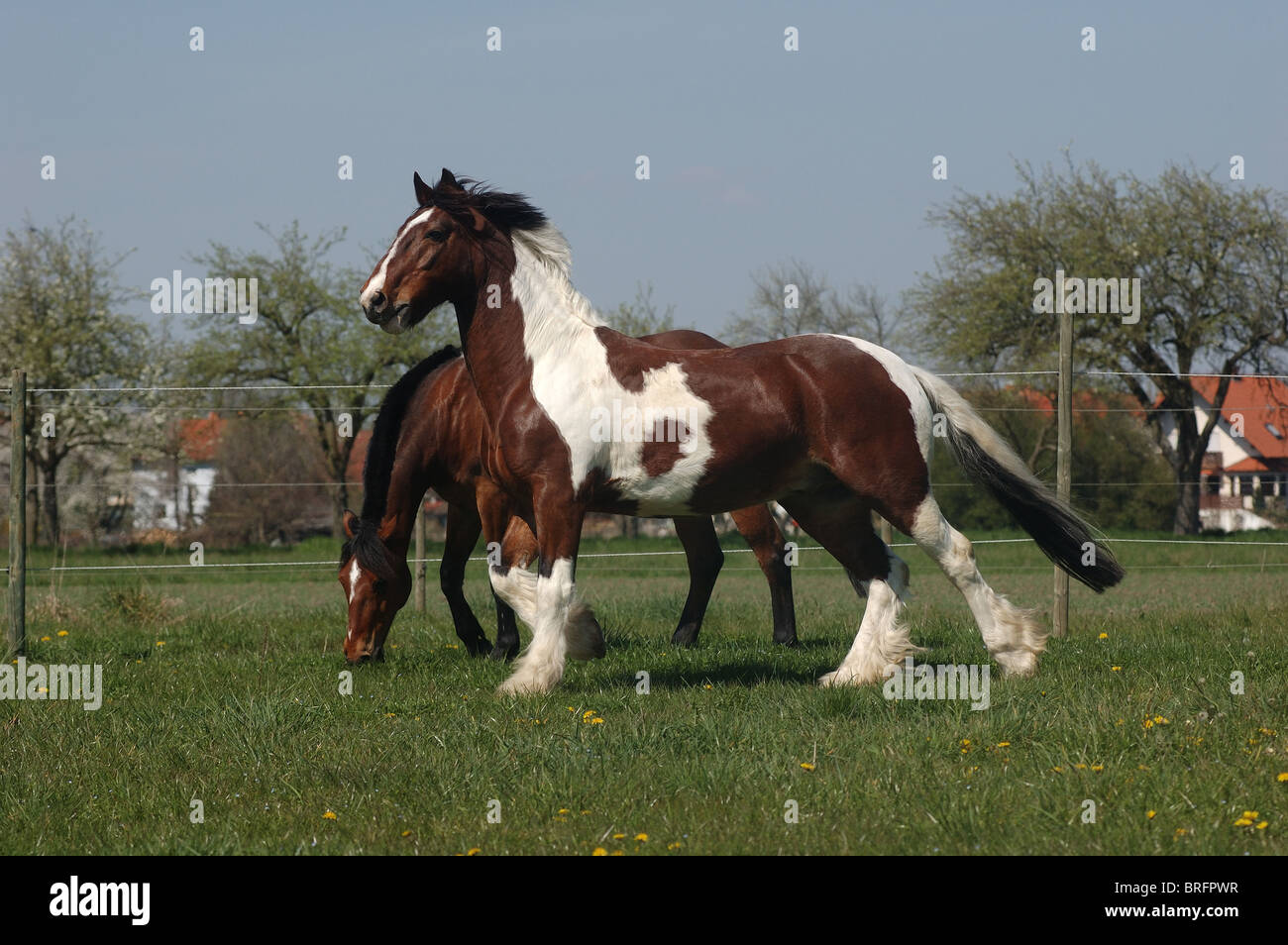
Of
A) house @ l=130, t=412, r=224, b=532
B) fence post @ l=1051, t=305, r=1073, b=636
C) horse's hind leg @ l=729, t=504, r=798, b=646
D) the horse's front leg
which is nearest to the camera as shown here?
the horse's front leg

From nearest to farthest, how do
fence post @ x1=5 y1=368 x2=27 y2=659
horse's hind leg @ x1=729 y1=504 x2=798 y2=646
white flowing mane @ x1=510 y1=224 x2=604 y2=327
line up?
white flowing mane @ x1=510 y1=224 x2=604 y2=327
fence post @ x1=5 y1=368 x2=27 y2=659
horse's hind leg @ x1=729 y1=504 x2=798 y2=646

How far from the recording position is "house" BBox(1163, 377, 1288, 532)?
21641 mm

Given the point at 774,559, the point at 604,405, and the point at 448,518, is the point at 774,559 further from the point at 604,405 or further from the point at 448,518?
the point at 604,405

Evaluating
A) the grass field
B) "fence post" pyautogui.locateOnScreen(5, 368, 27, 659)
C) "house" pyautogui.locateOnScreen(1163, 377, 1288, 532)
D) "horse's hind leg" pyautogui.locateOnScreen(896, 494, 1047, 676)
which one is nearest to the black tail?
"horse's hind leg" pyautogui.locateOnScreen(896, 494, 1047, 676)

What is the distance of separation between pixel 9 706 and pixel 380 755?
99.3 inches

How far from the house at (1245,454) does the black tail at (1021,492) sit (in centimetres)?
760

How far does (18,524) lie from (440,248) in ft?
12.9

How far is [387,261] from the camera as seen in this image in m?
6.32

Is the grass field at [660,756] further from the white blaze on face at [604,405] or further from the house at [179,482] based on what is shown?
the house at [179,482]

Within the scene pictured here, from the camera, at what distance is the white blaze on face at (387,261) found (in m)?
6.25

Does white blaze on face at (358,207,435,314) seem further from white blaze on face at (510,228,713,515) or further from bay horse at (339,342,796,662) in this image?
bay horse at (339,342,796,662)

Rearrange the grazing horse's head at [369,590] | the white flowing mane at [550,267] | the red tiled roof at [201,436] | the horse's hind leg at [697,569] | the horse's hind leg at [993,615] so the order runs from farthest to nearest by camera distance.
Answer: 1. the red tiled roof at [201,436]
2. the horse's hind leg at [697,569]
3. the grazing horse's head at [369,590]
4. the white flowing mane at [550,267]
5. the horse's hind leg at [993,615]

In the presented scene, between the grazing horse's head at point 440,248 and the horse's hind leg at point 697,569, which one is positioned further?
the horse's hind leg at point 697,569

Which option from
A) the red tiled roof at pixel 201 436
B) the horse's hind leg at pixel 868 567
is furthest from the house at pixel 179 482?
the horse's hind leg at pixel 868 567
